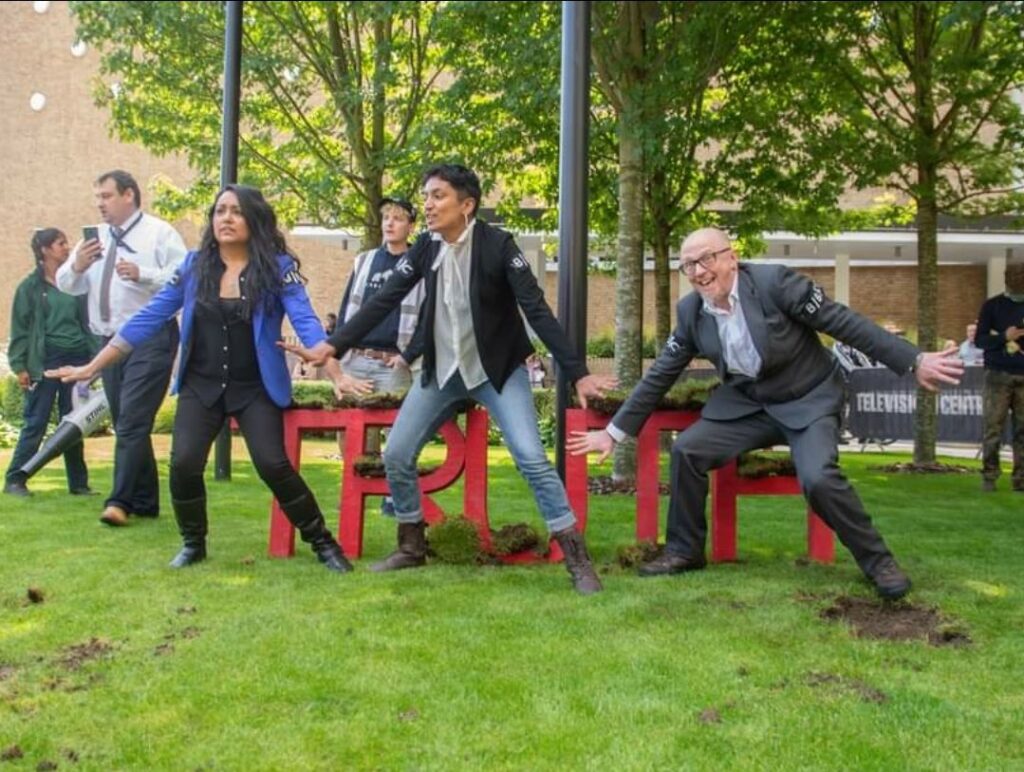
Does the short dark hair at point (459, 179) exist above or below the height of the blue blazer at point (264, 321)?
above

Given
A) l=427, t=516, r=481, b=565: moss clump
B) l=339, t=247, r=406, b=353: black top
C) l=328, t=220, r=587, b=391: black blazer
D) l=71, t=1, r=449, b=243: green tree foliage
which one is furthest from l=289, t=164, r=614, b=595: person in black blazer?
l=71, t=1, r=449, b=243: green tree foliage

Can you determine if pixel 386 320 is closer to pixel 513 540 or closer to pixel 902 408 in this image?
pixel 513 540

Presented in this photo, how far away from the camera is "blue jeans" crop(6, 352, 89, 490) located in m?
8.39

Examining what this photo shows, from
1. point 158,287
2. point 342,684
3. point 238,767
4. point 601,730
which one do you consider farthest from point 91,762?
point 158,287

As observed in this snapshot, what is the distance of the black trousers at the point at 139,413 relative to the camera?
21.9 feet

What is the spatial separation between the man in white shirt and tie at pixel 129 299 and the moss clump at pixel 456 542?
2418mm

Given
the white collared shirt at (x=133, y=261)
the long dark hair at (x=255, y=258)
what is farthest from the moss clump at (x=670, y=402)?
the white collared shirt at (x=133, y=261)

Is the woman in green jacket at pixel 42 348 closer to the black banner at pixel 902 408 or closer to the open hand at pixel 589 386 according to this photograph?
the open hand at pixel 589 386

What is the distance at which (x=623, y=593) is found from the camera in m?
→ 4.71

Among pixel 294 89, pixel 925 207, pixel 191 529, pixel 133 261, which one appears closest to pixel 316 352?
pixel 191 529

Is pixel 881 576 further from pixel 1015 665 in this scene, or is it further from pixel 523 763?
pixel 523 763

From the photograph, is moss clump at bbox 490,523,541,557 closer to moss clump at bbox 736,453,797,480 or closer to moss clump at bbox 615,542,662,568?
moss clump at bbox 615,542,662,568

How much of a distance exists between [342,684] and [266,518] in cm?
387

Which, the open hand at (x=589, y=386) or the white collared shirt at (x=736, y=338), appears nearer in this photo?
the white collared shirt at (x=736, y=338)
